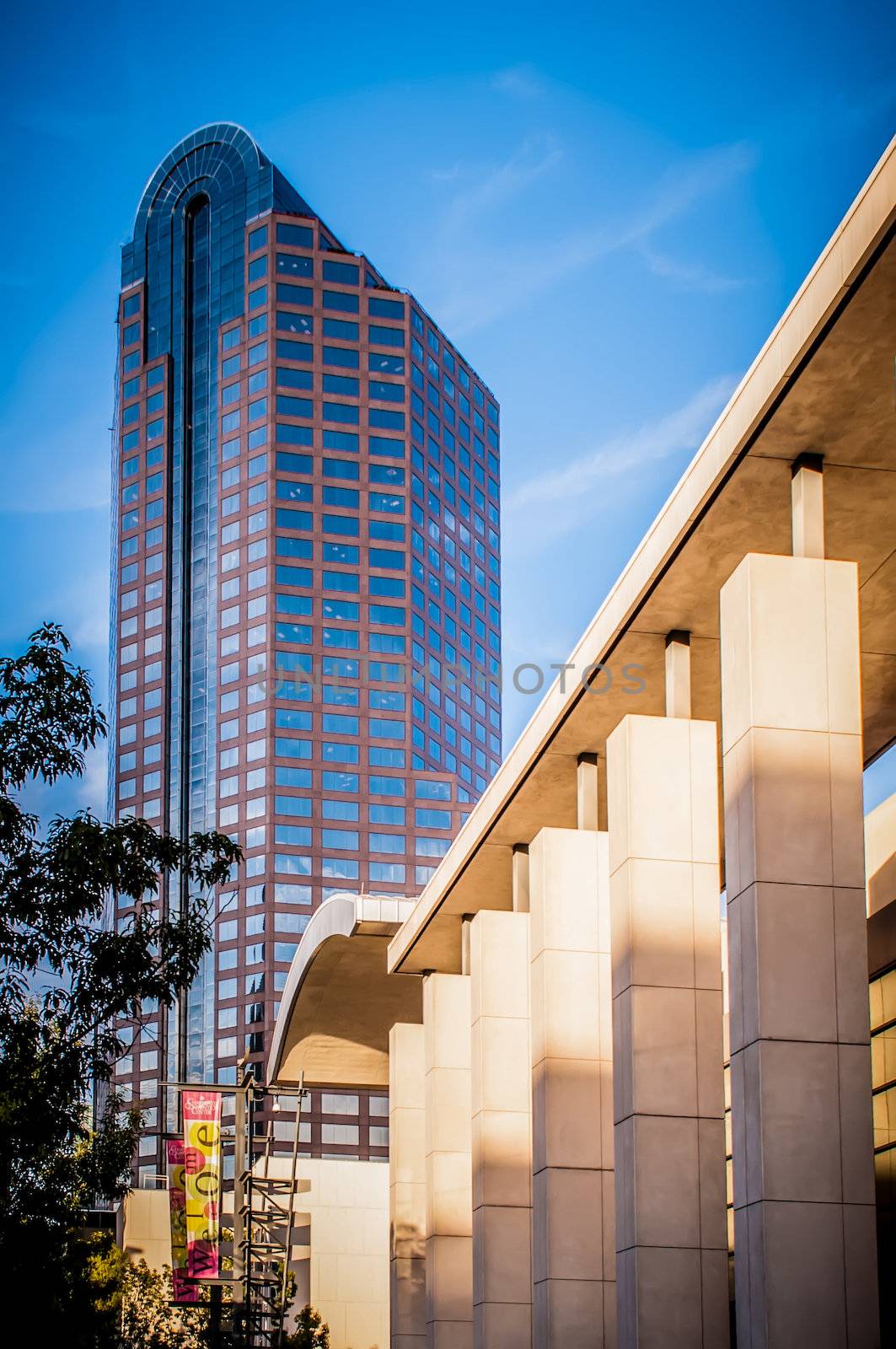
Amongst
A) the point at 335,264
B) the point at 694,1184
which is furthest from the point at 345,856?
the point at 694,1184

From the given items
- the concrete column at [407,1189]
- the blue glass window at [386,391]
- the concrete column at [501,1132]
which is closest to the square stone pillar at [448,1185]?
the concrete column at [501,1132]

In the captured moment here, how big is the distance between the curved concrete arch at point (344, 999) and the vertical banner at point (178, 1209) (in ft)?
29.0

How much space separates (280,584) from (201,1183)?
417ft

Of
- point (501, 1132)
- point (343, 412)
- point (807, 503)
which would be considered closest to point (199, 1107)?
point (501, 1132)

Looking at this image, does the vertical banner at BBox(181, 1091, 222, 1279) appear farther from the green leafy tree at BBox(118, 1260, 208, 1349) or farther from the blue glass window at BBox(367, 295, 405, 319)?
the blue glass window at BBox(367, 295, 405, 319)

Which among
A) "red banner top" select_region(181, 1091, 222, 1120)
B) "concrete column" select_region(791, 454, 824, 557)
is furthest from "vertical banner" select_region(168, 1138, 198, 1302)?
"concrete column" select_region(791, 454, 824, 557)

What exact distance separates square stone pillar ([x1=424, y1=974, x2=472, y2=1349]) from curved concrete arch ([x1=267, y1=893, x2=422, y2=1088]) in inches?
154

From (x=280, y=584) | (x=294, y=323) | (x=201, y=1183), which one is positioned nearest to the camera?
(x=201, y=1183)

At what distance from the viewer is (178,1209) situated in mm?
29719

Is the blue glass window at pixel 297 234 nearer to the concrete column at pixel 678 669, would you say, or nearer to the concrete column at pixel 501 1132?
the concrete column at pixel 501 1132

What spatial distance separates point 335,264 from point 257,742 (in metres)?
45.3

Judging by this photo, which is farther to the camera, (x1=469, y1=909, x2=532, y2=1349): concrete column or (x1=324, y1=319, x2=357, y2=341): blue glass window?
(x1=324, y1=319, x2=357, y2=341): blue glass window

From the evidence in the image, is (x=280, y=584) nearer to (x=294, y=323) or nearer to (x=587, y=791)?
(x=294, y=323)

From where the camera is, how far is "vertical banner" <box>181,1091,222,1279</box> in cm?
2909
